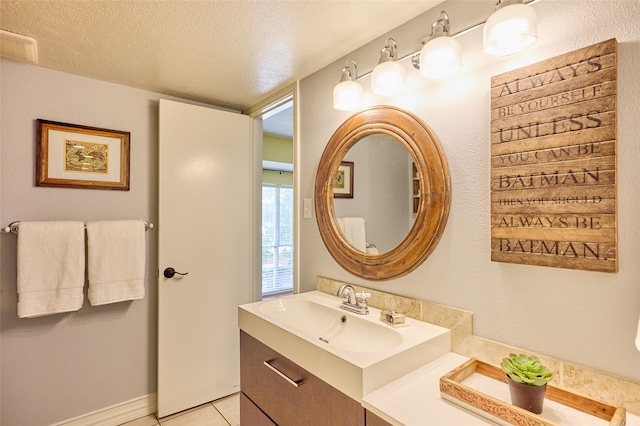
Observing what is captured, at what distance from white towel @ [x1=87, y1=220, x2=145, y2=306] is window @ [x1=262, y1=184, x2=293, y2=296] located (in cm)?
281

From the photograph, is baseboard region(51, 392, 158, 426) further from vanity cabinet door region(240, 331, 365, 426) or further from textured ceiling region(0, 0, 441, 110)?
textured ceiling region(0, 0, 441, 110)

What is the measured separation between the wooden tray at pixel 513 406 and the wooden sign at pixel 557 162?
35 cm

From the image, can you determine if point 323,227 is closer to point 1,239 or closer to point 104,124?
point 104,124

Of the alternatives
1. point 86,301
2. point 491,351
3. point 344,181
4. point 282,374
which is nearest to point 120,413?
point 86,301

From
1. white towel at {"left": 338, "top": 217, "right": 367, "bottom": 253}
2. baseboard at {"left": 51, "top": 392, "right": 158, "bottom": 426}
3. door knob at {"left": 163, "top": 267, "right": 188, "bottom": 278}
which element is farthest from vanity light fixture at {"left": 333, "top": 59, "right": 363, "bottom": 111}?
baseboard at {"left": 51, "top": 392, "right": 158, "bottom": 426}

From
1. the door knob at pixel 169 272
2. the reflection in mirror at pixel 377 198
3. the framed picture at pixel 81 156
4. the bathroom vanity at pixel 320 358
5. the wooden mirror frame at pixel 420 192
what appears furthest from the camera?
the door knob at pixel 169 272

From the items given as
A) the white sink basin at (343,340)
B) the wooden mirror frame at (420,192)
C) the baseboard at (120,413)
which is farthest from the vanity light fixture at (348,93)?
the baseboard at (120,413)

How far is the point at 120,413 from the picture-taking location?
212 cm

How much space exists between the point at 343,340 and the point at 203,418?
4.48ft

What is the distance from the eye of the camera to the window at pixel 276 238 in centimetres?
491

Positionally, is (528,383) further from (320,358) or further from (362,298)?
(362,298)

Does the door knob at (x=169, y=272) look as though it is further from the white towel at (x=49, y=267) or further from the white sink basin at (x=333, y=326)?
the white sink basin at (x=333, y=326)

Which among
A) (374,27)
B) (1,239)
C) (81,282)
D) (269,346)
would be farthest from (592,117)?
(1,239)

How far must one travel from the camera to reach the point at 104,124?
210 cm
